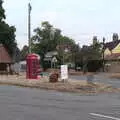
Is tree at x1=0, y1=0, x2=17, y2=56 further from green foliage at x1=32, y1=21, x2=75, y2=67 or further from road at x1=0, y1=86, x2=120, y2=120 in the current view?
road at x1=0, y1=86, x2=120, y2=120

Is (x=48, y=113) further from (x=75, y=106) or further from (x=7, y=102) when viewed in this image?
(x=7, y=102)

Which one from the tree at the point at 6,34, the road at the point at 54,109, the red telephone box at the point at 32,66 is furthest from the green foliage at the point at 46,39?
the road at the point at 54,109

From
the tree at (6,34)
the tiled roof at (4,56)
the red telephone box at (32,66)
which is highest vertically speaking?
the tree at (6,34)

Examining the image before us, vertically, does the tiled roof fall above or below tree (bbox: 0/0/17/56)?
below

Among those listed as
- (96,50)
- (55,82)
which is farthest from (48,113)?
(96,50)

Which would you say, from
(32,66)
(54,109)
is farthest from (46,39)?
(54,109)

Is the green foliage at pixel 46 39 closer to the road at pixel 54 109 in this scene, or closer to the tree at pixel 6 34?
the tree at pixel 6 34

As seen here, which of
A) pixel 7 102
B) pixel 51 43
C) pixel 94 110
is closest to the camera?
pixel 94 110

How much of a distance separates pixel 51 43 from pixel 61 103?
105 m

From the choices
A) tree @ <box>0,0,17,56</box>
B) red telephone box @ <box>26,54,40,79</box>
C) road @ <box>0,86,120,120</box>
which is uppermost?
tree @ <box>0,0,17,56</box>

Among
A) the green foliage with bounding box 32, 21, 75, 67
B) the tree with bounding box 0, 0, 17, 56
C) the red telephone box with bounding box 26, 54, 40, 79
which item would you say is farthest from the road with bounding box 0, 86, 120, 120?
the green foliage with bounding box 32, 21, 75, 67

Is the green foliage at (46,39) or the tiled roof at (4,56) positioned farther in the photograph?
the green foliage at (46,39)

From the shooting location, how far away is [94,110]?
1903cm

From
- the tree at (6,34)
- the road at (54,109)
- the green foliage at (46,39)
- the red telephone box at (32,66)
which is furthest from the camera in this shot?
the green foliage at (46,39)
